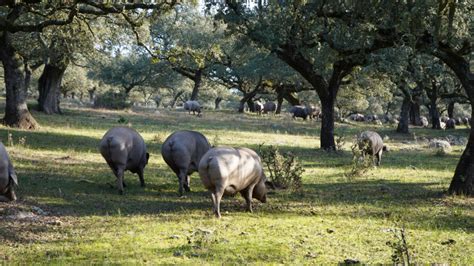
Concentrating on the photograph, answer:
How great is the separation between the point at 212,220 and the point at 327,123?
577 inches

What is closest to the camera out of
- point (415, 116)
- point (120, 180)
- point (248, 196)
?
point (248, 196)

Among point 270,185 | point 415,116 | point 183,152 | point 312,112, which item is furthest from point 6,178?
point 415,116

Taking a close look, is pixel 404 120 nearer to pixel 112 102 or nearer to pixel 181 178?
pixel 112 102

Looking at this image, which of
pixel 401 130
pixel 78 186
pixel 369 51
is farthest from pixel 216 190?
pixel 401 130

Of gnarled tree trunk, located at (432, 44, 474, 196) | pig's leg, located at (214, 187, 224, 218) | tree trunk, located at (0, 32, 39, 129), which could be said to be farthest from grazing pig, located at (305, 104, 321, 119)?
pig's leg, located at (214, 187, 224, 218)

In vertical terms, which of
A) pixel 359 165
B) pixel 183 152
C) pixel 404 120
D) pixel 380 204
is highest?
pixel 404 120

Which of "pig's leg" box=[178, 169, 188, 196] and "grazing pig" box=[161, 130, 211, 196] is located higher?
"grazing pig" box=[161, 130, 211, 196]

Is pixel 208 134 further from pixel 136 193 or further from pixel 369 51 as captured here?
pixel 136 193

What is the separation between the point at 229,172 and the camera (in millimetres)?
10250

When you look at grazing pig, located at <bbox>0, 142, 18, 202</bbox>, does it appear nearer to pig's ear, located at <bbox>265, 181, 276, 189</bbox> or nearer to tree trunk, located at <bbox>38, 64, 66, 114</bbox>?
pig's ear, located at <bbox>265, 181, 276, 189</bbox>

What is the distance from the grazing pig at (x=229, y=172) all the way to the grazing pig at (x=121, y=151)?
301 centimetres

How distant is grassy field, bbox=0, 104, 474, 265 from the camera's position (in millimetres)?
7889

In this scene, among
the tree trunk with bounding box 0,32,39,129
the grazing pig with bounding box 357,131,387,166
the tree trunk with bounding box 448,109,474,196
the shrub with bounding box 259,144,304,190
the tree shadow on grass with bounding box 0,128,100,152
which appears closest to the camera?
the tree trunk with bounding box 448,109,474,196

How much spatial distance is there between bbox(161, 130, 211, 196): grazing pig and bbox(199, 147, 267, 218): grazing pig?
6.51 feet
